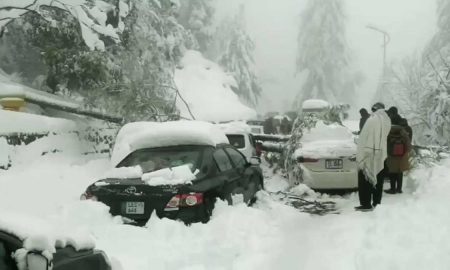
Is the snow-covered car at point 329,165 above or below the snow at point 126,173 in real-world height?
below

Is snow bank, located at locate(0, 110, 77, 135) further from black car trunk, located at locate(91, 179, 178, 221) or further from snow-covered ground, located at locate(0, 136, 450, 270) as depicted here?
black car trunk, located at locate(91, 179, 178, 221)

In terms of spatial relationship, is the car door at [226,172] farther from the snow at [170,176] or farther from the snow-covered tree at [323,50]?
the snow-covered tree at [323,50]

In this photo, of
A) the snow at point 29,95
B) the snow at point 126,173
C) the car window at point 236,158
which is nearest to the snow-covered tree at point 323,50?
the snow at point 29,95

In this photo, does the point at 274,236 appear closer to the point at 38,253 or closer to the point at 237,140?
the point at 38,253

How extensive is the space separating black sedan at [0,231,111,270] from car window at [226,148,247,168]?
5275mm

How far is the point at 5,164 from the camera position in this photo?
10.1m

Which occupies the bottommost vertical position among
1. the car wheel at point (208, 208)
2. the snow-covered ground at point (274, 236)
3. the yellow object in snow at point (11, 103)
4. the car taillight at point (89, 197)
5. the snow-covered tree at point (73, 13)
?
the snow-covered ground at point (274, 236)

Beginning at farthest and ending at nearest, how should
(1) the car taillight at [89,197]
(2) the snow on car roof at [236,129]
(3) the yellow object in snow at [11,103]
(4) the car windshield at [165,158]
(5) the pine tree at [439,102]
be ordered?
1. (5) the pine tree at [439,102]
2. (2) the snow on car roof at [236,129]
3. (3) the yellow object in snow at [11,103]
4. (4) the car windshield at [165,158]
5. (1) the car taillight at [89,197]

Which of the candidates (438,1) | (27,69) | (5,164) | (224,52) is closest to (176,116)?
(5,164)

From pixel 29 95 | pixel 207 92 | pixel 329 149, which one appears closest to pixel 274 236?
pixel 329 149

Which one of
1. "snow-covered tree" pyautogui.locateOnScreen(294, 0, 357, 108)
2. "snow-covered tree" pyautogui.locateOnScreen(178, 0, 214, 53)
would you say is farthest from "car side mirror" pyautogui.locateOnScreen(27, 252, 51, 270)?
"snow-covered tree" pyautogui.locateOnScreen(294, 0, 357, 108)

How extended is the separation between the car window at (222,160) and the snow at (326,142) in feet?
10.6

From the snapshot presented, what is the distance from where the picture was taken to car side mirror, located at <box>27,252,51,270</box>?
2656mm

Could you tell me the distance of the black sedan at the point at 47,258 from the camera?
2.68 meters
